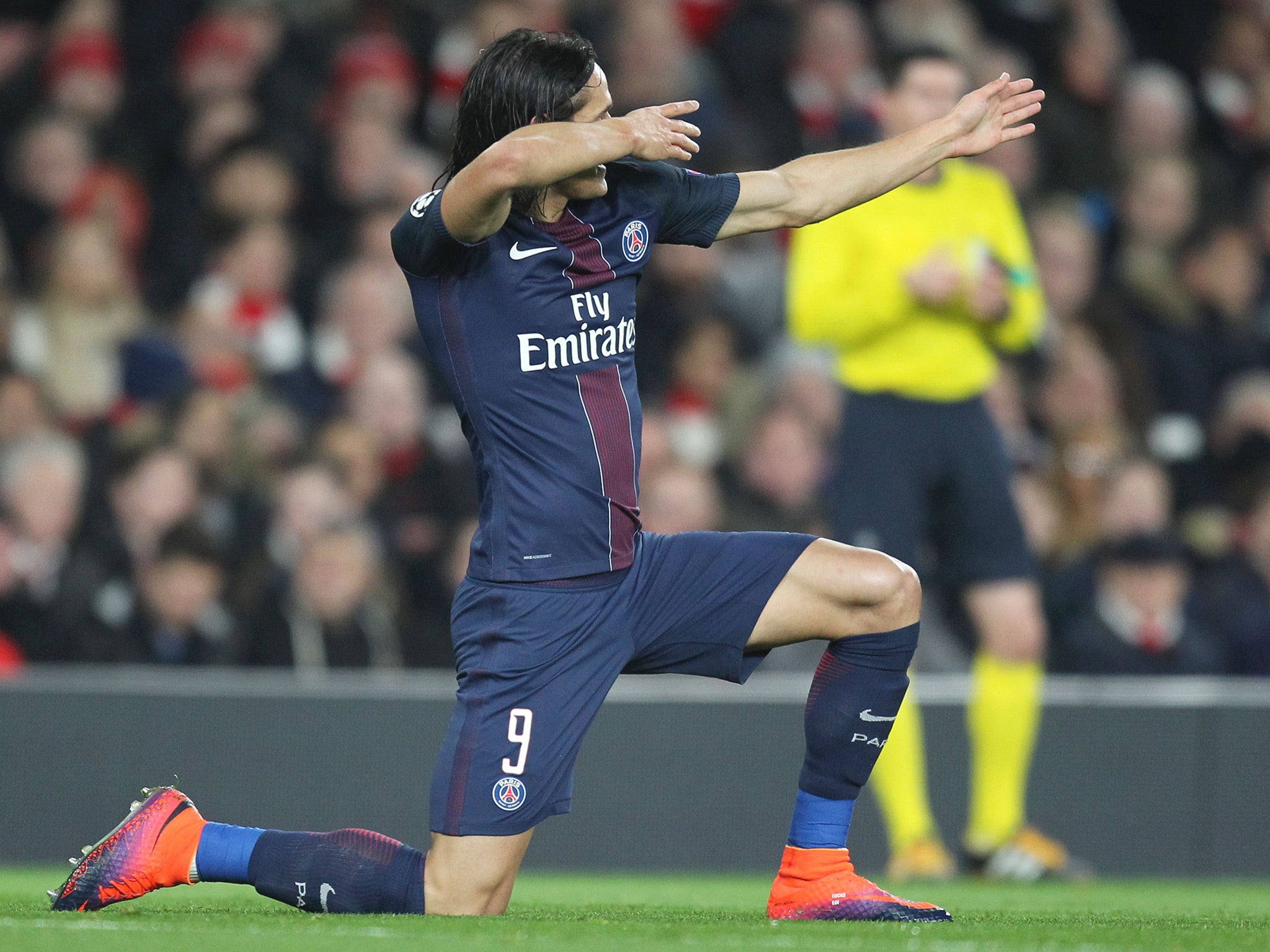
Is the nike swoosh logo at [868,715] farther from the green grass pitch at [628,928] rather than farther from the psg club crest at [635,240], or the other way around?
the psg club crest at [635,240]

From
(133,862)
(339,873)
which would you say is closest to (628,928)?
(339,873)

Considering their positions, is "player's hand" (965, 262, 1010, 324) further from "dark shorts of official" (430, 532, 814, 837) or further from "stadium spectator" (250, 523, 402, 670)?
"stadium spectator" (250, 523, 402, 670)

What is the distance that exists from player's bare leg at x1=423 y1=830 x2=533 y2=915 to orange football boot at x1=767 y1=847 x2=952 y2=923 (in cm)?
57

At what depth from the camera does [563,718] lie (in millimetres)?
4184

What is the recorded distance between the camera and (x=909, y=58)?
20.5ft

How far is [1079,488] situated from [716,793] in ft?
7.68

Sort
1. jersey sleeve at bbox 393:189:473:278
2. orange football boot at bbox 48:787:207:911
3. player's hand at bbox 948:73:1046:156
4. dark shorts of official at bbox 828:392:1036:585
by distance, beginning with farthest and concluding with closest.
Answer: dark shorts of official at bbox 828:392:1036:585, player's hand at bbox 948:73:1046:156, orange football boot at bbox 48:787:207:911, jersey sleeve at bbox 393:189:473:278

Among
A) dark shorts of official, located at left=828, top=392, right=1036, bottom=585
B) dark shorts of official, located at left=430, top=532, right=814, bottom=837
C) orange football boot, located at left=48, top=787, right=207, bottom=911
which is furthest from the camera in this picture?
dark shorts of official, located at left=828, top=392, right=1036, bottom=585

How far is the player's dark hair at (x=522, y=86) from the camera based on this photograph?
13.5ft

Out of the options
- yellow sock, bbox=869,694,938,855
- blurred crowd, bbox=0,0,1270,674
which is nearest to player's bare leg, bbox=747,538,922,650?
yellow sock, bbox=869,694,938,855

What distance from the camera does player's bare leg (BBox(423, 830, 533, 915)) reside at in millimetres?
4137

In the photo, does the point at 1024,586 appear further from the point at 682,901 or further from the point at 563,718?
the point at 563,718

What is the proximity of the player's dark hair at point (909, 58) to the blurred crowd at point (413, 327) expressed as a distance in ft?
6.59

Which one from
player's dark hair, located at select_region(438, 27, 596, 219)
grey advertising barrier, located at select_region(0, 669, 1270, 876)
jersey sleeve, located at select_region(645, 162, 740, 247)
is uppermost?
player's dark hair, located at select_region(438, 27, 596, 219)
